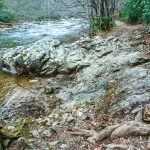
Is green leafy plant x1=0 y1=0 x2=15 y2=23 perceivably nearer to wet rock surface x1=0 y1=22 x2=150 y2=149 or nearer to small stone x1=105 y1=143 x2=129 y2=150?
wet rock surface x1=0 y1=22 x2=150 y2=149

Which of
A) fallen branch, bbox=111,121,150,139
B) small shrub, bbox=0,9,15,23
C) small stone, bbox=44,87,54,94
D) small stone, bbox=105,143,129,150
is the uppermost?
fallen branch, bbox=111,121,150,139

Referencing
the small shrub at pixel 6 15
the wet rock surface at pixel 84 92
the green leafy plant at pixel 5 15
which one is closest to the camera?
the wet rock surface at pixel 84 92

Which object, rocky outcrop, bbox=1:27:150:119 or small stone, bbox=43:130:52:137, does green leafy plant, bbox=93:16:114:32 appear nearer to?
rocky outcrop, bbox=1:27:150:119

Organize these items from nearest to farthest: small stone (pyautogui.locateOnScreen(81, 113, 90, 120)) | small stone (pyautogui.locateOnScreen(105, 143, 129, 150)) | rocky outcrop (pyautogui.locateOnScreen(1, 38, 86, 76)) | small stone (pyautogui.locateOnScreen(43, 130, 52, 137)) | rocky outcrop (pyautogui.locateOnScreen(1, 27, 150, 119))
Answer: small stone (pyautogui.locateOnScreen(105, 143, 129, 150)), small stone (pyautogui.locateOnScreen(43, 130, 52, 137)), small stone (pyautogui.locateOnScreen(81, 113, 90, 120)), rocky outcrop (pyautogui.locateOnScreen(1, 27, 150, 119)), rocky outcrop (pyautogui.locateOnScreen(1, 38, 86, 76))

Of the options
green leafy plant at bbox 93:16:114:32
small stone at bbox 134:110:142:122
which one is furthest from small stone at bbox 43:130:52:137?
green leafy plant at bbox 93:16:114:32

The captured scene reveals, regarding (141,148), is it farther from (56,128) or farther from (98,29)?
(98,29)

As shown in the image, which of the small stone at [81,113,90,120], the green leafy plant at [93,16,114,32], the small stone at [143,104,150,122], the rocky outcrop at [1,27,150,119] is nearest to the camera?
the small stone at [143,104,150,122]

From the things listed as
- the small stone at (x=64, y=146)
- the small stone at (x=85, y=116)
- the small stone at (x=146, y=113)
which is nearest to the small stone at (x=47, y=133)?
the small stone at (x=64, y=146)

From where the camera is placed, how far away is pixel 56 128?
21.6ft

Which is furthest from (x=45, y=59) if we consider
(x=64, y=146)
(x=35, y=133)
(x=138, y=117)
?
(x=138, y=117)

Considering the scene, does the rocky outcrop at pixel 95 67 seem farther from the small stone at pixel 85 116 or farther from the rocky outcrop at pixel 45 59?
the small stone at pixel 85 116

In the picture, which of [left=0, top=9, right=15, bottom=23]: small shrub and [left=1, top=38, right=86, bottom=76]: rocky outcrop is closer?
[left=1, top=38, right=86, bottom=76]: rocky outcrop

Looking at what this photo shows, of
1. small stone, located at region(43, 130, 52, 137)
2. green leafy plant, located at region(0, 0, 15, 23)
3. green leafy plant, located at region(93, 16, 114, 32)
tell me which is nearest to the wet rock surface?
small stone, located at region(43, 130, 52, 137)

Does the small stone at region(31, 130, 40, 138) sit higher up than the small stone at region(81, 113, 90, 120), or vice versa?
the small stone at region(81, 113, 90, 120)
